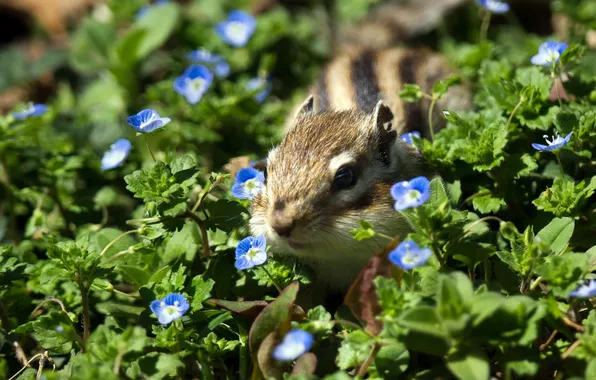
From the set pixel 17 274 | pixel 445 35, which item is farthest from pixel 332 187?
pixel 445 35

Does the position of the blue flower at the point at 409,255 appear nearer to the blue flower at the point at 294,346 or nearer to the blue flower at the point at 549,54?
the blue flower at the point at 294,346

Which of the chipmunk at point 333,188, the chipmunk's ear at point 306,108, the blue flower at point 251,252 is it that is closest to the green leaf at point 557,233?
the chipmunk at point 333,188

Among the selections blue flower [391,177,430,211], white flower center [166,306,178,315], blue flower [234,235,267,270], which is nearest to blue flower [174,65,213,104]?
blue flower [234,235,267,270]

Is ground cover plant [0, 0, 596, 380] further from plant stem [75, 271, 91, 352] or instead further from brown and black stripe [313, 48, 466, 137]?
brown and black stripe [313, 48, 466, 137]

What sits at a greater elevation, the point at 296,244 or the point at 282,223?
the point at 282,223

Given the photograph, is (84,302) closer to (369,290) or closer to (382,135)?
(369,290)

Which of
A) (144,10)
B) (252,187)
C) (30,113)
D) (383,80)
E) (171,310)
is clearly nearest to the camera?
(171,310)

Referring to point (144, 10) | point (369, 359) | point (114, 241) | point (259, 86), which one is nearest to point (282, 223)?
point (369, 359)
